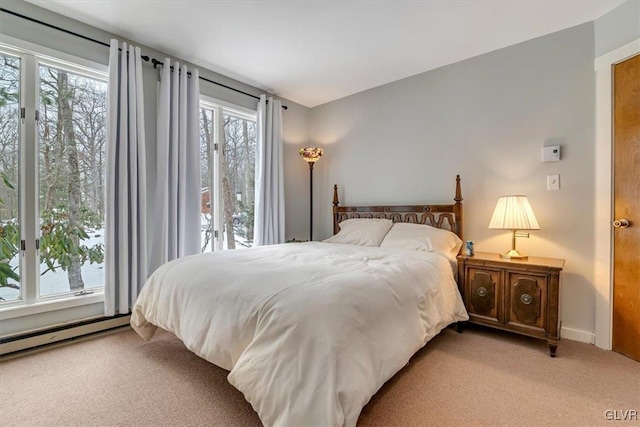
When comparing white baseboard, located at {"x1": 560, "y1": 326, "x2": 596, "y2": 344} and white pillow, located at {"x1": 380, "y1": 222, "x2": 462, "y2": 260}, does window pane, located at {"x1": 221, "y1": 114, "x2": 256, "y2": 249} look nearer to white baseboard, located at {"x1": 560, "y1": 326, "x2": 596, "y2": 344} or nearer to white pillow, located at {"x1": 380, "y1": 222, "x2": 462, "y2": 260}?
white pillow, located at {"x1": 380, "y1": 222, "x2": 462, "y2": 260}

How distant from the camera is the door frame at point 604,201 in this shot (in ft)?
7.34

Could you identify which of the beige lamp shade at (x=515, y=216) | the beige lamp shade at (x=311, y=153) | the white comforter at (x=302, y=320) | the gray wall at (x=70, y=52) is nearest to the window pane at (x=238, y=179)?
the gray wall at (x=70, y=52)

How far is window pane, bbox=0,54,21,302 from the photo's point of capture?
7.13ft

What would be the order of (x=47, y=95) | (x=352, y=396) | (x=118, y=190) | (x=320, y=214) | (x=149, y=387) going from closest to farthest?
(x=352, y=396), (x=149, y=387), (x=47, y=95), (x=118, y=190), (x=320, y=214)

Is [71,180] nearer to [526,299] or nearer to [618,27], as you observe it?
[526,299]

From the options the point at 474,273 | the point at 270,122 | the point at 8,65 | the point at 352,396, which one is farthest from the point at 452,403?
the point at 8,65

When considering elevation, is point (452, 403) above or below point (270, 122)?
below

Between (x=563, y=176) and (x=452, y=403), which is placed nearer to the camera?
(x=452, y=403)

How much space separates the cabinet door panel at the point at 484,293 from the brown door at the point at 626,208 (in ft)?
2.64

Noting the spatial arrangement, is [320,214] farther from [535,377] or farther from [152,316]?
[535,377]

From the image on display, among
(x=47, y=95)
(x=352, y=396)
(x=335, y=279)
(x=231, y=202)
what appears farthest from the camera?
(x=231, y=202)

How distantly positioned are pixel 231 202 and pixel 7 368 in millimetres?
2246

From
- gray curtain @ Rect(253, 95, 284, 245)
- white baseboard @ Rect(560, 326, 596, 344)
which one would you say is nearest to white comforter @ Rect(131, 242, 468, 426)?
white baseboard @ Rect(560, 326, 596, 344)

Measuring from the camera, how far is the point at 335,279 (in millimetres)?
1590
